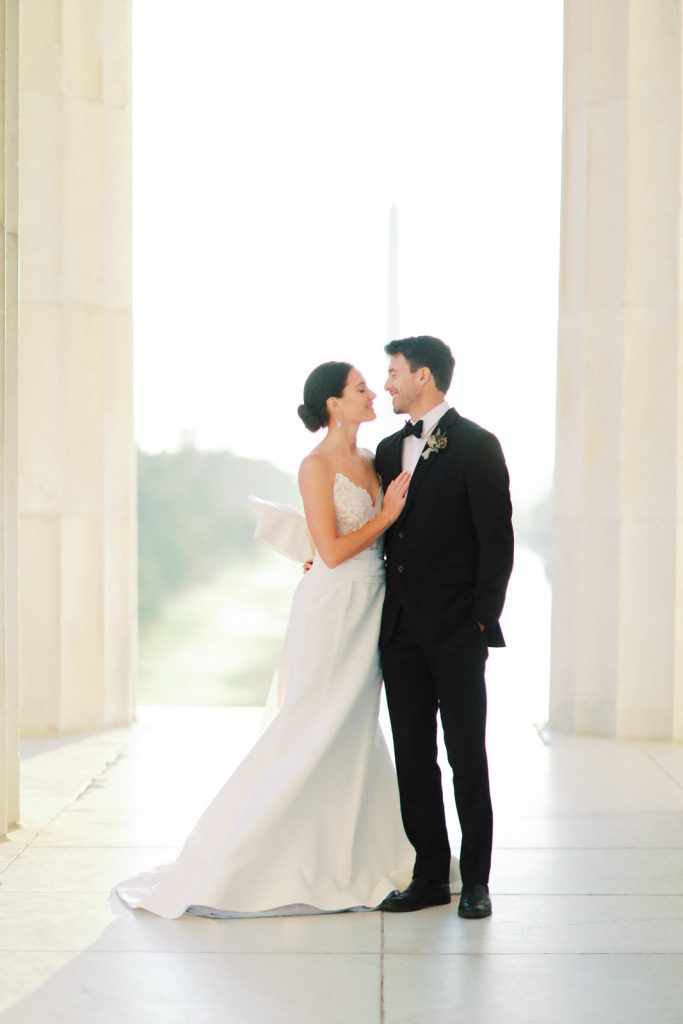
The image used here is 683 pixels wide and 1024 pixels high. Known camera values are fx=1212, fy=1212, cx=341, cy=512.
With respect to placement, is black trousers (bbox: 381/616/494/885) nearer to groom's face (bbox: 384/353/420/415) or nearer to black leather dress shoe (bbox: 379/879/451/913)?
black leather dress shoe (bbox: 379/879/451/913)

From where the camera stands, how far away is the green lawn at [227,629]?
35.9 m

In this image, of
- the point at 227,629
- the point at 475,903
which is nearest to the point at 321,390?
the point at 475,903

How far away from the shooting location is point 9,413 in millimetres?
5508

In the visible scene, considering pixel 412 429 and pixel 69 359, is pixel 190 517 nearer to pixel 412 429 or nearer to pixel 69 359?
pixel 69 359

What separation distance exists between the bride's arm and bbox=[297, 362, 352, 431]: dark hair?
15 centimetres

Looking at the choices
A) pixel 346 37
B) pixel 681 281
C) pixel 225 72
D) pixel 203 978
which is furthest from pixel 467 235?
pixel 203 978

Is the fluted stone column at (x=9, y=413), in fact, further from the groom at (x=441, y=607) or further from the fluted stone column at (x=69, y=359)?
the fluted stone column at (x=69, y=359)

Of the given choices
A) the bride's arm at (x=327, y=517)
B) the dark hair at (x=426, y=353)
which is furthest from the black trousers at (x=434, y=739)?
the dark hair at (x=426, y=353)

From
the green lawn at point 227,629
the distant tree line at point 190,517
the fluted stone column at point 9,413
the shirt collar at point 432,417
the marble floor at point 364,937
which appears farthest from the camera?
the green lawn at point 227,629

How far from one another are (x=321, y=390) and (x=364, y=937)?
192cm

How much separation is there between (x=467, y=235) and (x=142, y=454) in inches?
615

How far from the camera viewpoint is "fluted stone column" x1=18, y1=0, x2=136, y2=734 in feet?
25.8

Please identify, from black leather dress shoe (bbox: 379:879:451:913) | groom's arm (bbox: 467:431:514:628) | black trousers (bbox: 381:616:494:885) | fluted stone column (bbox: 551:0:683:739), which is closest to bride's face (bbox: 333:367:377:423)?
groom's arm (bbox: 467:431:514:628)

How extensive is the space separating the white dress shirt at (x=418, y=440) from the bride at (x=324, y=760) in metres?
0.13
